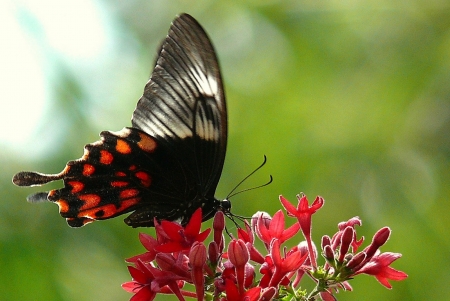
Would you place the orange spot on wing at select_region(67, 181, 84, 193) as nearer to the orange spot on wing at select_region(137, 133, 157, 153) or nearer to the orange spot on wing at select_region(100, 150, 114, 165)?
the orange spot on wing at select_region(100, 150, 114, 165)

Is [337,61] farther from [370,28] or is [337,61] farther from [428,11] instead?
[428,11]

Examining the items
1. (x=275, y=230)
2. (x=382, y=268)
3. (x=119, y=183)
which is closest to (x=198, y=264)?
(x=275, y=230)

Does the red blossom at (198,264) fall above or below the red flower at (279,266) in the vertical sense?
above

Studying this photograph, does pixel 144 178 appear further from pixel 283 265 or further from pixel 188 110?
pixel 283 265

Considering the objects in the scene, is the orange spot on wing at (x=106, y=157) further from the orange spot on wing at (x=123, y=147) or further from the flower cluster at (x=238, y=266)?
the flower cluster at (x=238, y=266)

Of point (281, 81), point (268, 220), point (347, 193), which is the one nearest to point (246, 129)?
point (281, 81)

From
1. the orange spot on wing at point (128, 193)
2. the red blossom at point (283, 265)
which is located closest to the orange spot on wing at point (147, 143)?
the orange spot on wing at point (128, 193)

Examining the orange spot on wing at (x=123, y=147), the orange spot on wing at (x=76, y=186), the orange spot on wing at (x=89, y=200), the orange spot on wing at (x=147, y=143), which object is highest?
the orange spot on wing at (x=123, y=147)
